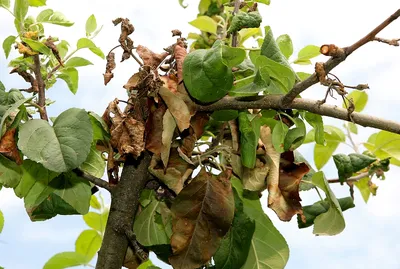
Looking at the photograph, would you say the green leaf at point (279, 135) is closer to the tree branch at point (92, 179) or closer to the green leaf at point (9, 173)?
the tree branch at point (92, 179)

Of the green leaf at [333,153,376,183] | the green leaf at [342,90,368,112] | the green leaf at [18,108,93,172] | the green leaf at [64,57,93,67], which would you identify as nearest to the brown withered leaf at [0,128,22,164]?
the green leaf at [18,108,93,172]

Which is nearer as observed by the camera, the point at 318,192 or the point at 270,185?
the point at 270,185

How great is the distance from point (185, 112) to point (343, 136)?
0.48 m

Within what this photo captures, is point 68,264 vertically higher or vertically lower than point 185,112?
lower

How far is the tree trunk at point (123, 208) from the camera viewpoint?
0.77 meters

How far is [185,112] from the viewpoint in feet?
2.32

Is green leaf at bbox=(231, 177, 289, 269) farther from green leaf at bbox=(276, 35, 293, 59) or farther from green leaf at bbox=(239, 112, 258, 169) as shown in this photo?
green leaf at bbox=(276, 35, 293, 59)

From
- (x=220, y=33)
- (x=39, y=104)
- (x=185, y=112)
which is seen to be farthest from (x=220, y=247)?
(x=220, y=33)

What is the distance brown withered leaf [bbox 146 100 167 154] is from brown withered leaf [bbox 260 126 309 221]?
0.14m

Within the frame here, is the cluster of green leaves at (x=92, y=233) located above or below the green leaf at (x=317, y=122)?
below

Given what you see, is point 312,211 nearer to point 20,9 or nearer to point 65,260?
point 65,260

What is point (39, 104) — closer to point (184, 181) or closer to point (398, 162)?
point (184, 181)

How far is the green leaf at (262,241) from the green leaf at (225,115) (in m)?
0.08

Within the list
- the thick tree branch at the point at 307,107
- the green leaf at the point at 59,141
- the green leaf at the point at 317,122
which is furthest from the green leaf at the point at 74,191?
the green leaf at the point at 317,122
